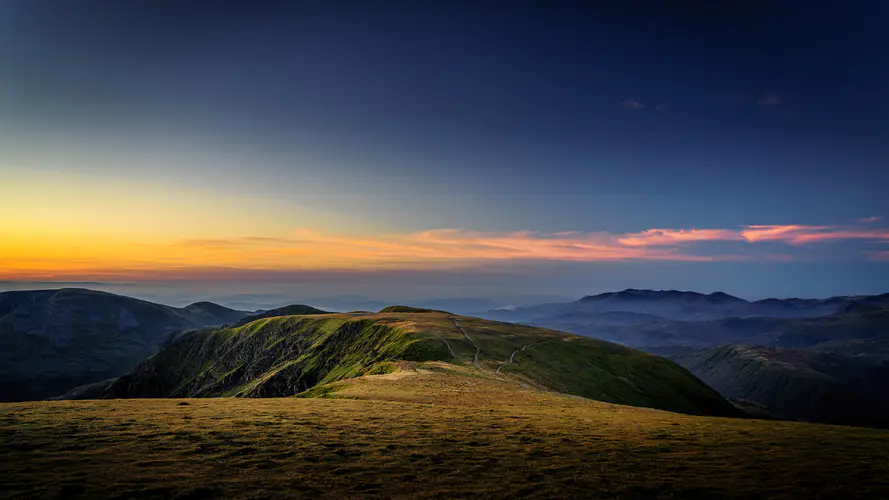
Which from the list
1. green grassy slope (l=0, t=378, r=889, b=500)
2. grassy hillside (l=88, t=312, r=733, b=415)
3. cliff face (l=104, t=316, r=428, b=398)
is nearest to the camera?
green grassy slope (l=0, t=378, r=889, b=500)

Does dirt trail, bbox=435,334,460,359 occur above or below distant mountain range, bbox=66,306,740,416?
above

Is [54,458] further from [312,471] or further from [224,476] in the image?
[312,471]

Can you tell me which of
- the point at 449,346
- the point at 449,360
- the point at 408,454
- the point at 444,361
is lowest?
the point at 444,361

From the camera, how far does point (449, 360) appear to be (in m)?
105

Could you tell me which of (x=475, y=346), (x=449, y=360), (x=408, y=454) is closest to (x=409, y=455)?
(x=408, y=454)

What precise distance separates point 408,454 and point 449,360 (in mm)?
76243

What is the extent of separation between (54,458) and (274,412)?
734 inches

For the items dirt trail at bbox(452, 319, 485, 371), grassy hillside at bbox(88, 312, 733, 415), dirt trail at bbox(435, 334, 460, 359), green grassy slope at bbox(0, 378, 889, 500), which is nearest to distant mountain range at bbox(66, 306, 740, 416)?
dirt trail at bbox(452, 319, 485, 371)

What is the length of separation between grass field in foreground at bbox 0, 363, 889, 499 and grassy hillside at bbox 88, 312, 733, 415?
44303 millimetres

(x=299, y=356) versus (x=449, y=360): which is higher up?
(x=449, y=360)

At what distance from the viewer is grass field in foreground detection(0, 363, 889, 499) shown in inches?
915

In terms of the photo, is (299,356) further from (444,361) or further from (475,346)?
(444,361)

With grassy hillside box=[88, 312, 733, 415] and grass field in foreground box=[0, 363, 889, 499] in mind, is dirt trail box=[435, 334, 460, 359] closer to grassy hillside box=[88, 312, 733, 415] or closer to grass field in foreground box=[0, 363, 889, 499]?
grassy hillside box=[88, 312, 733, 415]

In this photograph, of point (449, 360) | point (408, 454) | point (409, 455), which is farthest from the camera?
point (449, 360)
